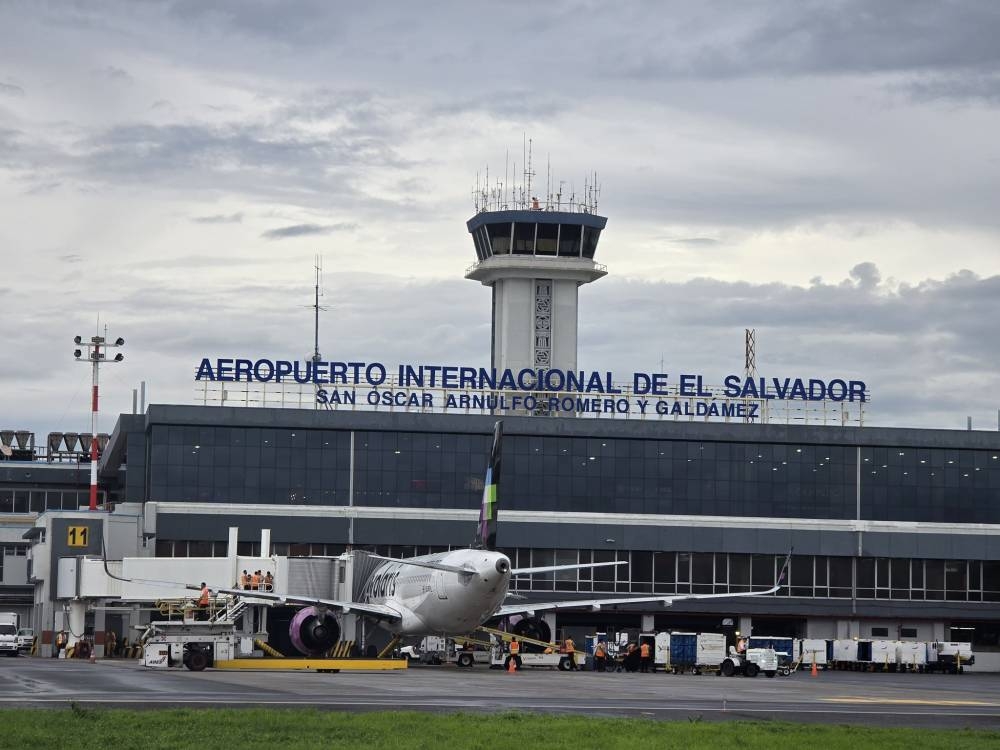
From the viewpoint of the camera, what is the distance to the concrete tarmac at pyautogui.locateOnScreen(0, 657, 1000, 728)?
43.5 m

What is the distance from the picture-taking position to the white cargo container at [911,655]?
103 m

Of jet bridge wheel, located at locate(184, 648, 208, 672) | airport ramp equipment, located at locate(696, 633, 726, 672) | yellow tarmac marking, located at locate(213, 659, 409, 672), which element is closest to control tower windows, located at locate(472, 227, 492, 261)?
airport ramp equipment, located at locate(696, 633, 726, 672)

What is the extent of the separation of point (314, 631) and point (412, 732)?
50545 mm

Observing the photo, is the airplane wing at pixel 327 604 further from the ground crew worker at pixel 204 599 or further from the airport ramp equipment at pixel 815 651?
the airport ramp equipment at pixel 815 651

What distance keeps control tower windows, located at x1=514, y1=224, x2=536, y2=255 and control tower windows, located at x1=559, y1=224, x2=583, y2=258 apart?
2.86 meters

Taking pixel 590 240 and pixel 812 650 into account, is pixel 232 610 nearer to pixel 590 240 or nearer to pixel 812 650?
pixel 812 650

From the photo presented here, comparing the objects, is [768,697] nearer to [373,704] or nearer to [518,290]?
[373,704]

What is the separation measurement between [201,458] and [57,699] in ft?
246

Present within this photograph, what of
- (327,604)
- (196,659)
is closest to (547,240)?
(327,604)

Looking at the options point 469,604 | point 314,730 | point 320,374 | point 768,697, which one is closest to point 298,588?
point 469,604

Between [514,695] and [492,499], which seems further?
[492,499]

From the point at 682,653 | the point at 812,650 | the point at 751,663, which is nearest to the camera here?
the point at 751,663

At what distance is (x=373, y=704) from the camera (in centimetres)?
4422

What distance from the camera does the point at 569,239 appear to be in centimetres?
15238
